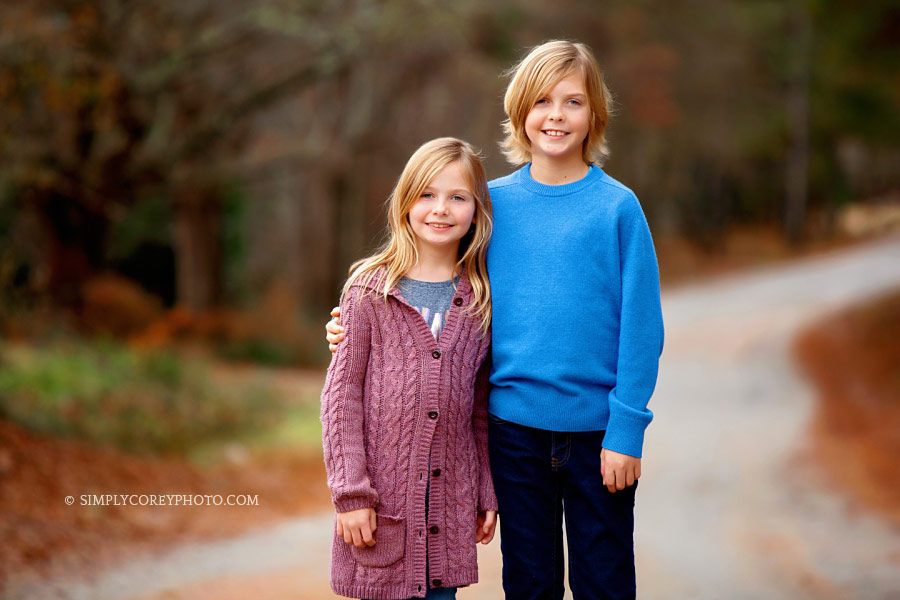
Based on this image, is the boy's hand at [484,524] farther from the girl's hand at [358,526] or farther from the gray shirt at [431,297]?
the gray shirt at [431,297]

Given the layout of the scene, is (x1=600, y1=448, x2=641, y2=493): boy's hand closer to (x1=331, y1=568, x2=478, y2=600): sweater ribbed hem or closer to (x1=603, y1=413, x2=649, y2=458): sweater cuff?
(x1=603, y1=413, x2=649, y2=458): sweater cuff

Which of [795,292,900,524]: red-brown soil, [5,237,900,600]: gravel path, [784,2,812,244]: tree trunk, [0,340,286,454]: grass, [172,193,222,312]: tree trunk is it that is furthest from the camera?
[784,2,812,244]: tree trunk

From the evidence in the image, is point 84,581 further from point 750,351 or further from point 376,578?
point 750,351

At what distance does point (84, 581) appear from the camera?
5.12 metres

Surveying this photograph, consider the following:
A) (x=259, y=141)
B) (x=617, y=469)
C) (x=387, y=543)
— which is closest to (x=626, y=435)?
(x=617, y=469)

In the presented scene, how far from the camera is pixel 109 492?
6430mm

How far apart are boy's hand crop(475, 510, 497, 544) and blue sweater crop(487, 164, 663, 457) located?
0.89ft

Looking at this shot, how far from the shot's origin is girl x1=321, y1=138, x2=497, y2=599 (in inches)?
97.7

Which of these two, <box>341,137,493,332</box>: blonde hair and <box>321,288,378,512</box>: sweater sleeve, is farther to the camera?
<box>341,137,493,332</box>: blonde hair

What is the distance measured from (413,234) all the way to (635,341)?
2.16 feet

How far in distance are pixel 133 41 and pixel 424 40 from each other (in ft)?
17.1

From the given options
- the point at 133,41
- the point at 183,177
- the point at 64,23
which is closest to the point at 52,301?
the point at 183,177

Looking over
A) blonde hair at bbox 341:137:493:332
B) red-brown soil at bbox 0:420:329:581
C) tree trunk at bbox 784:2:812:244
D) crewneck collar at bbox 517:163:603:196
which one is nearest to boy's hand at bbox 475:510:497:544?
blonde hair at bbox 341:137:493:332

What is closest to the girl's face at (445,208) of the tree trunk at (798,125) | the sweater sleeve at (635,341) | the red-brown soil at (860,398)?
the sweater sleeve at (635,341)
